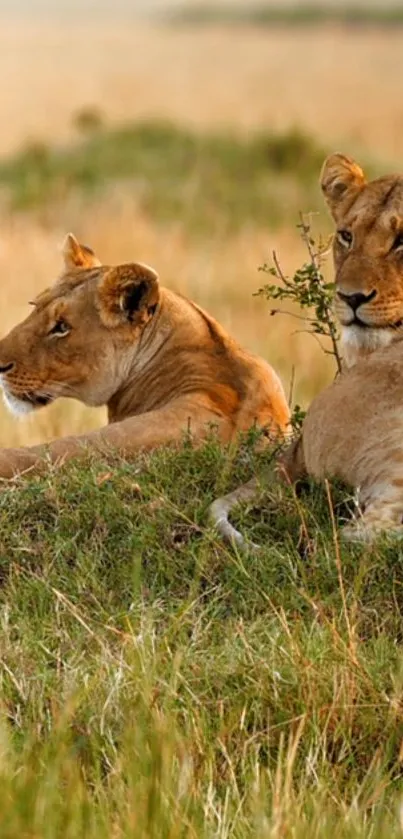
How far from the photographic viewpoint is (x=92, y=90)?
3347 cm

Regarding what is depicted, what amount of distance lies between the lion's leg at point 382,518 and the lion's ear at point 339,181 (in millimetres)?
1322

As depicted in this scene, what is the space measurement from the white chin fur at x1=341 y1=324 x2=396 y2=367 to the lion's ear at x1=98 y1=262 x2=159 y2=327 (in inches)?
27.4

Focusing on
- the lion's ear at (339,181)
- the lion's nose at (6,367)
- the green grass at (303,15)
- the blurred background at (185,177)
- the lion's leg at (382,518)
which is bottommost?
the green grass at (303,15)

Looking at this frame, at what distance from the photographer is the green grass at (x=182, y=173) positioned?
1541 centimetres

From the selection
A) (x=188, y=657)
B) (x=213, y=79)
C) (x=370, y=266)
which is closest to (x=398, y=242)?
(x=370, y=266)

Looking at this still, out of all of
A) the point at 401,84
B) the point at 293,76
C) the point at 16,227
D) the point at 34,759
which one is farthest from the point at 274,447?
the point at 293,76

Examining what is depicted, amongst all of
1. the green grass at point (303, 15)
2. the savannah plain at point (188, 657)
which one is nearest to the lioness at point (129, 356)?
the savannah plain at point (188, 657)

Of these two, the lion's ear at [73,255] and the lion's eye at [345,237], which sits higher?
the lion's eye at [345,237]

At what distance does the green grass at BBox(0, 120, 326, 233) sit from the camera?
15.4m

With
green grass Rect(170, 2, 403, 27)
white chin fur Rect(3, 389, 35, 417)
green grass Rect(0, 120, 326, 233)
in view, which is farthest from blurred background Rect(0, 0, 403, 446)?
green grass Rect(170, 2, 403, 27)

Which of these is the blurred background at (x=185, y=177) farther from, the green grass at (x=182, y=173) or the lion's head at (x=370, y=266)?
the lion's head at (x=370, y=266)

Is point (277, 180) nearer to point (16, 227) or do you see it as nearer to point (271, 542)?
point (16, 227)

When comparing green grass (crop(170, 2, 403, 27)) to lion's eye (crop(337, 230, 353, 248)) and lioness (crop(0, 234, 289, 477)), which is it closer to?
lioness (crop(0, 234, 289, 477))

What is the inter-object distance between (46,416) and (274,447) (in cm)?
309
